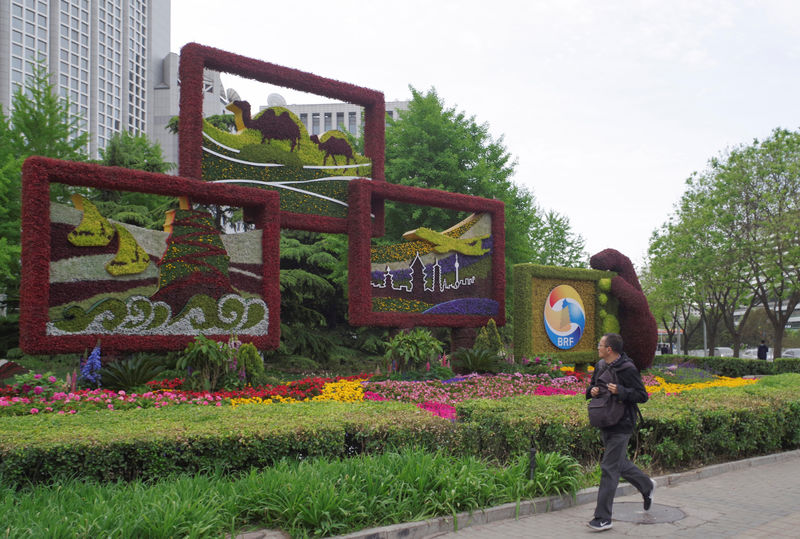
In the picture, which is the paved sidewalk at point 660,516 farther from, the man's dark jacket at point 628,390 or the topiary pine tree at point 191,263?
the topiary pine tree at point 191,263

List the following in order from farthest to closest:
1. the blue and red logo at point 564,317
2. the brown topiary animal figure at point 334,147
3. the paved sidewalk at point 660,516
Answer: the blue and red logo at point 564,317 < the brown topiary animal figure at point 334,147 < the paved sidewalk at point 660,516

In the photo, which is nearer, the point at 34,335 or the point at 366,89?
the point at 34,335

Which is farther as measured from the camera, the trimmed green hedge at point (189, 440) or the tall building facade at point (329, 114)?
the tall building facade at point (329, 114)

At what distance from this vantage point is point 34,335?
1236 centimetres

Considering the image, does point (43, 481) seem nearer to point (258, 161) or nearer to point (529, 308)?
point (258, 161)

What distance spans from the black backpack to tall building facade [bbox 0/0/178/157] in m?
60.8

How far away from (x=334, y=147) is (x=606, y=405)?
43.5 feet

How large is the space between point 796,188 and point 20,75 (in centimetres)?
6876

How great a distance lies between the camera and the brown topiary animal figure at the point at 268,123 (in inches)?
638

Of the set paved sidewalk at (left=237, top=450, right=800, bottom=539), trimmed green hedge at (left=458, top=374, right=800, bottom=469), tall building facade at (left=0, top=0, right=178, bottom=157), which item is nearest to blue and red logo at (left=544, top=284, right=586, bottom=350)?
trimmed green hedge at (left=458, top=374, right=800, bottom=469)

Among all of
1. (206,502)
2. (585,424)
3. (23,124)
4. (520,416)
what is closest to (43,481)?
(206,502)

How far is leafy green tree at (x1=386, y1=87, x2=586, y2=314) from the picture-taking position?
25781mm

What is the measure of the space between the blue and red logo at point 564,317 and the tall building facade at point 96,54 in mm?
52108

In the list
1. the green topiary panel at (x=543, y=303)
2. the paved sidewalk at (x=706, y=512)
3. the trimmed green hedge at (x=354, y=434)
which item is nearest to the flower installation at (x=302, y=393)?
the trimmed green hedge at (x=354, y=434)
